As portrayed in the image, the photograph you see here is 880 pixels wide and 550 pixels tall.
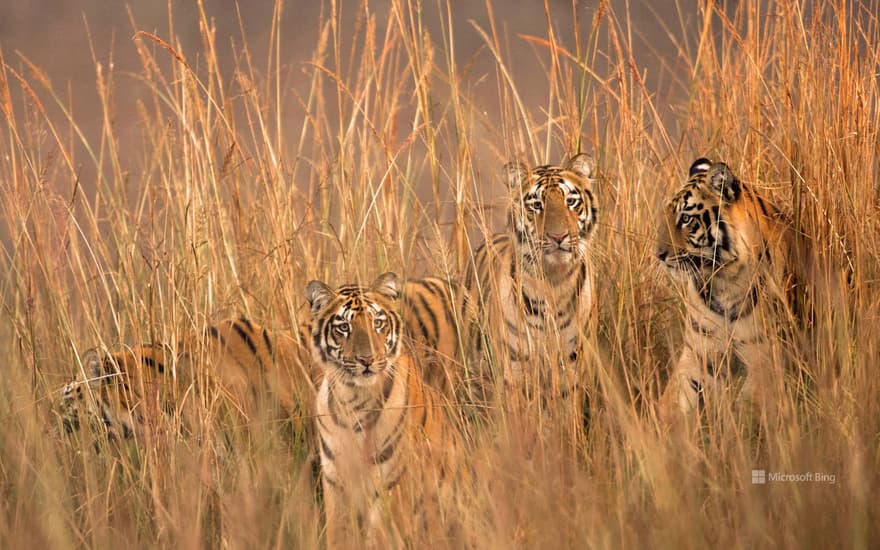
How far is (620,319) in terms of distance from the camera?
3.80 metres

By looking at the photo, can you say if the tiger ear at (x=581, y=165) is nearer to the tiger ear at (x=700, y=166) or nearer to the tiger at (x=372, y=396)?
the tiger ear at (x=700, y=166)

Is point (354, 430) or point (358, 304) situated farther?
point (358, 304)

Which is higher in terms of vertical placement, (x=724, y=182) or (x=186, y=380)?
(x=724, y=182)

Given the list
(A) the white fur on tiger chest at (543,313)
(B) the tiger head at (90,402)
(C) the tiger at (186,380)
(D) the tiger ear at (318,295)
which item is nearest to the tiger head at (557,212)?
(A) the white fur on tiger chest at (543,313)

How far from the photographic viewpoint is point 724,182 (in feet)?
12.7

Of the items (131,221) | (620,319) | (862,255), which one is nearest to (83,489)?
(131,221)

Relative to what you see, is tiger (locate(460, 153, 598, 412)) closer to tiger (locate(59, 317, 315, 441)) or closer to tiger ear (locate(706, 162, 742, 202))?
tiger ear (locate(706, 162, 742, 202))

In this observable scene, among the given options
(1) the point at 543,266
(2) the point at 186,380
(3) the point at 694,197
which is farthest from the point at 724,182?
(2) the point at 186,380

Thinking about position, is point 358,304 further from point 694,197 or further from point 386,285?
point 694,197

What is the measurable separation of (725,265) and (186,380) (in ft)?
6.65

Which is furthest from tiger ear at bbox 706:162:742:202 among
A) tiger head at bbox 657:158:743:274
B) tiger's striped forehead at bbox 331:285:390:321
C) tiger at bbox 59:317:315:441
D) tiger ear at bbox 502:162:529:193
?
tiger at bbox 59:317:315:441

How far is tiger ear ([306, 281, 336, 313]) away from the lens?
3881mm

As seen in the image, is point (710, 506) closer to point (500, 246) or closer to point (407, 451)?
point (407, 451)

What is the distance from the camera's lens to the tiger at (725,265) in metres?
3.69
